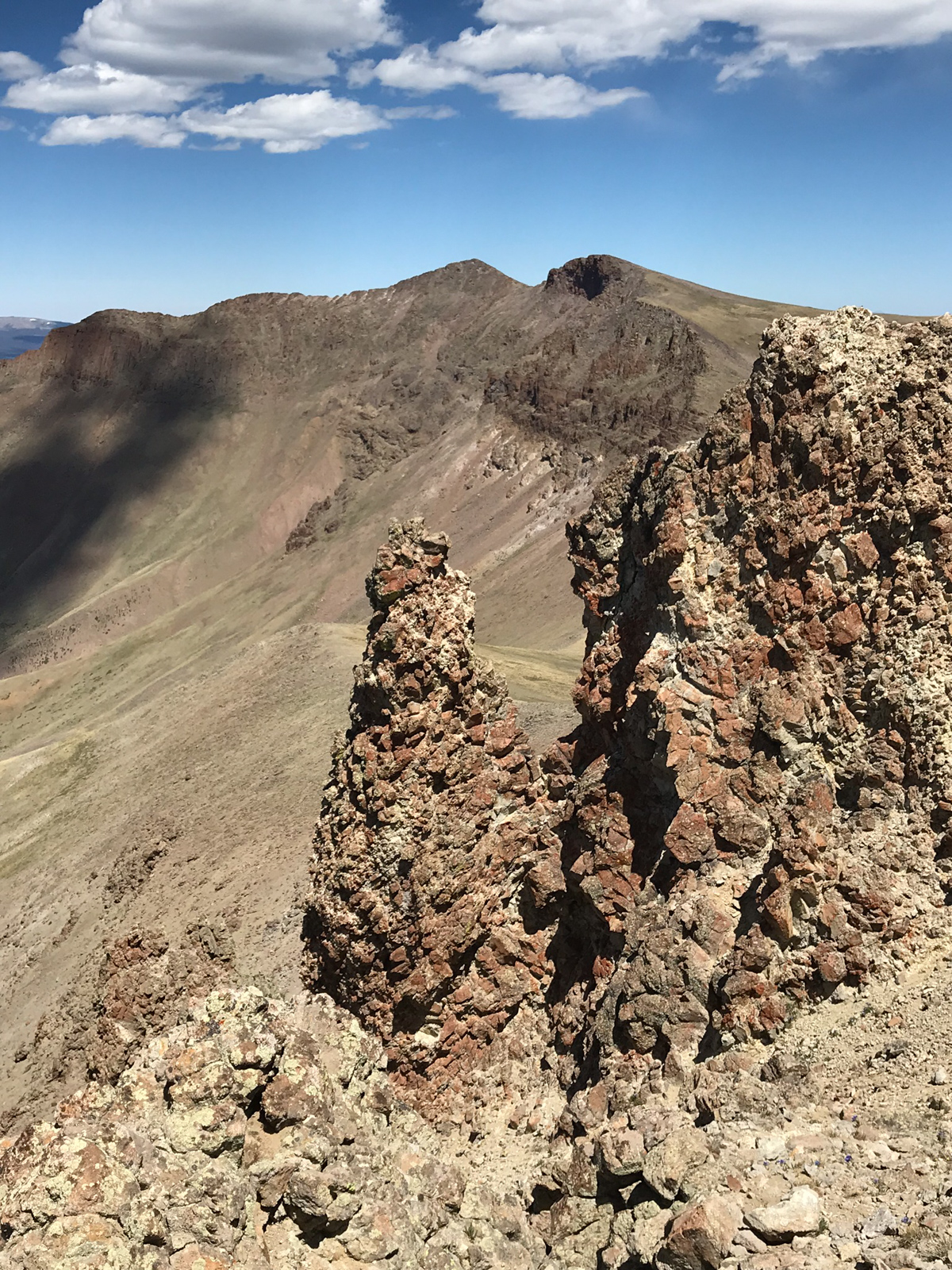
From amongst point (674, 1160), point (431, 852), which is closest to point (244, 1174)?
point (674, 1160)

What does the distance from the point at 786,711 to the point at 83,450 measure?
163230 mm

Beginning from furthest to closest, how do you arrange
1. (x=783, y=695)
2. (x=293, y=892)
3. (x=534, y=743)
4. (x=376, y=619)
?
(x=534, y=743) < (x=293, y=892) < (x=376, y=619) < (x=783, y=695)

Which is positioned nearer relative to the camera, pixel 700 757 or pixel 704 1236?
pixel 704 1236

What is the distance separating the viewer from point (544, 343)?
4621 inches

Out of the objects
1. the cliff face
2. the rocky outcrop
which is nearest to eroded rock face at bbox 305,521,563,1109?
Answer: the cliff face

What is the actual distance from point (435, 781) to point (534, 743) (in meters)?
15.4

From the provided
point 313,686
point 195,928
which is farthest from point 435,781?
point 313,686

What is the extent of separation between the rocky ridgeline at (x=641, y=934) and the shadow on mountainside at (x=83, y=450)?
5453 inches

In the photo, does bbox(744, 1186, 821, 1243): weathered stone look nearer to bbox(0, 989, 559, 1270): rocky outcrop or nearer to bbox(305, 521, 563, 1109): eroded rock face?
bbox(0, 989, 559, 1270): rocky outcrop

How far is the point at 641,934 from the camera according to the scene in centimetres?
1386

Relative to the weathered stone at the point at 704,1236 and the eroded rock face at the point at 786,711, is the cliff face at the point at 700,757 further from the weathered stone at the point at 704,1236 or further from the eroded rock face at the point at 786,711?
the weathered stone at the point at 704,1236

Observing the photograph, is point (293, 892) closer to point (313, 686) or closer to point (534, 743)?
point (534, 743)

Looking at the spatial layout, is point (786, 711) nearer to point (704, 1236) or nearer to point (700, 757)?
point (700, 757)

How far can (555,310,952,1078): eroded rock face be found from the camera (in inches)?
478
